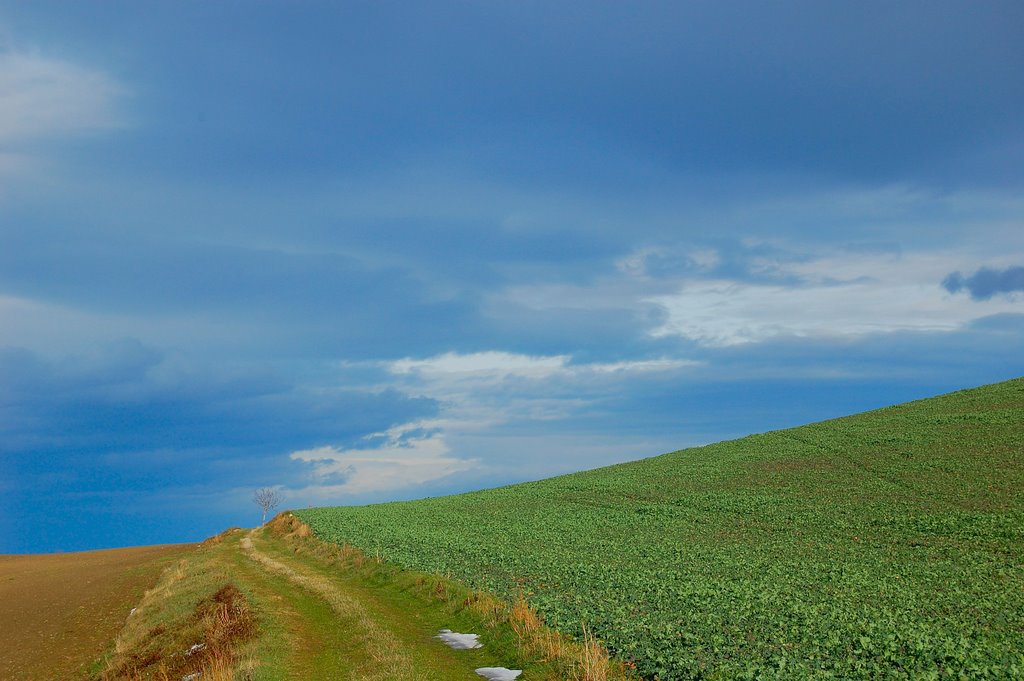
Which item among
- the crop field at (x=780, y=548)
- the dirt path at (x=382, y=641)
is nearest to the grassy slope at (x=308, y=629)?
the dirt path at (x=382, y=641)

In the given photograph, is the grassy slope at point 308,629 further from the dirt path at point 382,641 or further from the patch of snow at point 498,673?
the patch of snow at point 498,673

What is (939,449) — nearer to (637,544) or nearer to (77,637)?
(637,544)

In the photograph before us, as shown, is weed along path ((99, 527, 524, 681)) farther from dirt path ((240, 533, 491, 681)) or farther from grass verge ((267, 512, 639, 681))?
grass verge ((267, 512, 639, 681))

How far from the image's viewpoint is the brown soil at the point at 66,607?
37.9m

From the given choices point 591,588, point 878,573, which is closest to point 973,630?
point 878,573

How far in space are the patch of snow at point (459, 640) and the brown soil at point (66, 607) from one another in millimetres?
21028

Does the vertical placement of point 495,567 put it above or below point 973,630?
above

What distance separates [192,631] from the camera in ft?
107

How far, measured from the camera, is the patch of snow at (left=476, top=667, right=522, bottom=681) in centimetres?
2136

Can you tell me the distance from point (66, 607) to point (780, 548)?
4863 centimetres

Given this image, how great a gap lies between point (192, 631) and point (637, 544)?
26.0 metres

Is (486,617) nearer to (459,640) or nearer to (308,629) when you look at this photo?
(459,640)

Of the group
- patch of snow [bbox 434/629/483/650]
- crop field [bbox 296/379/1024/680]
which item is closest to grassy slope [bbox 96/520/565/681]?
patch of snow [bbox 434/629/483/650]

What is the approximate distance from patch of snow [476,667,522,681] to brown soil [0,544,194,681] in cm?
2495
